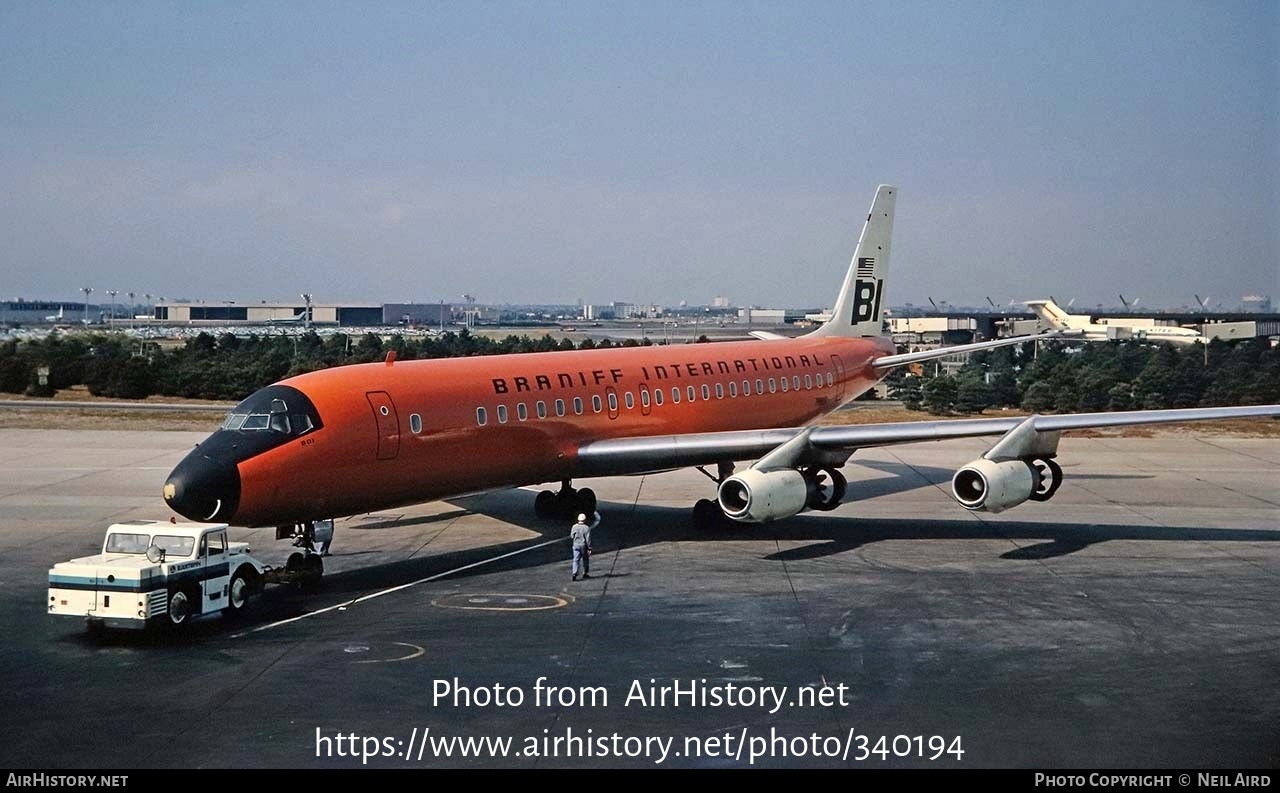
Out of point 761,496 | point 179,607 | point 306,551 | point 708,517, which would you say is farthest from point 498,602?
point 708,517

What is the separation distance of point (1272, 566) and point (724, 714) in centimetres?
1760

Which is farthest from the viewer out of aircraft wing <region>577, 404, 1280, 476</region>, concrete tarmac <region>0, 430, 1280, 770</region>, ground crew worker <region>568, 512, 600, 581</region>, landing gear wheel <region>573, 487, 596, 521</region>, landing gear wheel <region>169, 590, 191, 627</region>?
landing gear wheel <region>573, 487, 596, 521</region>

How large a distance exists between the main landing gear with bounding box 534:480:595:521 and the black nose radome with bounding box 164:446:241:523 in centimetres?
1185

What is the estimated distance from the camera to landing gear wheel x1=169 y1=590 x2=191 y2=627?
72.1 ft

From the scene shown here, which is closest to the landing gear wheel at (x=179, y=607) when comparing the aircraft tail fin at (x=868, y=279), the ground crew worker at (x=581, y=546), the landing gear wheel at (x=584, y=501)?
the ground crew worker at (x=581, y=546)

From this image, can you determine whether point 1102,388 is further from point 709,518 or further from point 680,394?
point 709,518

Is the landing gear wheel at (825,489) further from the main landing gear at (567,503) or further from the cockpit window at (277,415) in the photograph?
the cockpit window at (277,415)

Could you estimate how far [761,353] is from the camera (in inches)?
1553

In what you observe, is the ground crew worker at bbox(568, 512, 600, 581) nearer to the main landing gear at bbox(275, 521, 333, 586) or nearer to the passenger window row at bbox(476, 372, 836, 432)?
the passenger window row at bbox(476, 372, 836, 432)

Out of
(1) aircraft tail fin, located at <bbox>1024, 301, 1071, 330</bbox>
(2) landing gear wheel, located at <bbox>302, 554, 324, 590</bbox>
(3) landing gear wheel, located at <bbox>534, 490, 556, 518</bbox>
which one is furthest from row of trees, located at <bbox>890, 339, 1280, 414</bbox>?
(1) aircraft tail fin, located at <bbox>1024, 301, 1071, 330</bbox>

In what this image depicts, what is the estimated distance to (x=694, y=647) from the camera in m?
21.3

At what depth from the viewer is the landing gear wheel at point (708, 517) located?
3381cm

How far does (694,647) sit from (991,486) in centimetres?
1057
